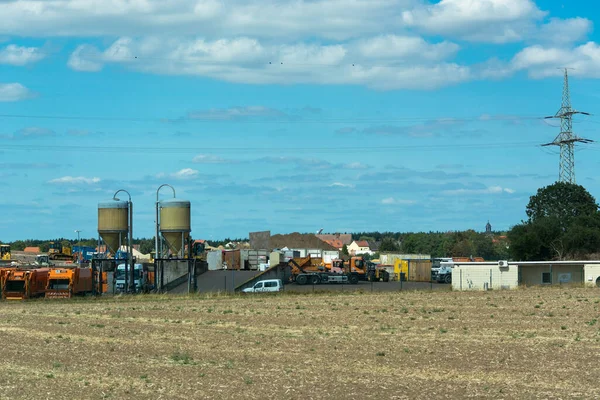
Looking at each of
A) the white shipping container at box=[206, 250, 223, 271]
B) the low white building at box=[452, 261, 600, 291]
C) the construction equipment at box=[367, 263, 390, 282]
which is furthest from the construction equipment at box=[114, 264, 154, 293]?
the construction equipment at box=[367, 263, 390, 282]

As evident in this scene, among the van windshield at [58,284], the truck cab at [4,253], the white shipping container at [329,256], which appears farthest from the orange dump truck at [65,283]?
the truck cab at [4,253]

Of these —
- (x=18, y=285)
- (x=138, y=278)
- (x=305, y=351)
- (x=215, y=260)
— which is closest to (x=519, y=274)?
(x=138, y=278)

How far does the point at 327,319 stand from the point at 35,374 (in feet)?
58.9

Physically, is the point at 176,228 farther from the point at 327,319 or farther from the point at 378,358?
the point at 378,358

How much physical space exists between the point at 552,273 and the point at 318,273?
20.7 meters

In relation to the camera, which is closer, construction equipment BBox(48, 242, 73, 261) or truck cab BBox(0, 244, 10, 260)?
construction equipment BBox(48, 242, 73, 261)

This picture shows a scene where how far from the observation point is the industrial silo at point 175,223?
62219 mm

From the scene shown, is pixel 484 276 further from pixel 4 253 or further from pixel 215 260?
pixel 4 253

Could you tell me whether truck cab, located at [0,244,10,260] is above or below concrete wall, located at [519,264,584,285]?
above

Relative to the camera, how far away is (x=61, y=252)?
374ft

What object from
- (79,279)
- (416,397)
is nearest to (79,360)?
(416,397)

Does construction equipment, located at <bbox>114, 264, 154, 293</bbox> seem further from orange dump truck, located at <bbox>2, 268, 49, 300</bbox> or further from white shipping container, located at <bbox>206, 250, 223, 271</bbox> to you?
white shipping container, located at <bbox>206, 250, 223, 271</bbox>

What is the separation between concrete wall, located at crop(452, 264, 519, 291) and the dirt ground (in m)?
19.4

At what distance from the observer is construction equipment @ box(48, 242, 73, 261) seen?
110375mm
